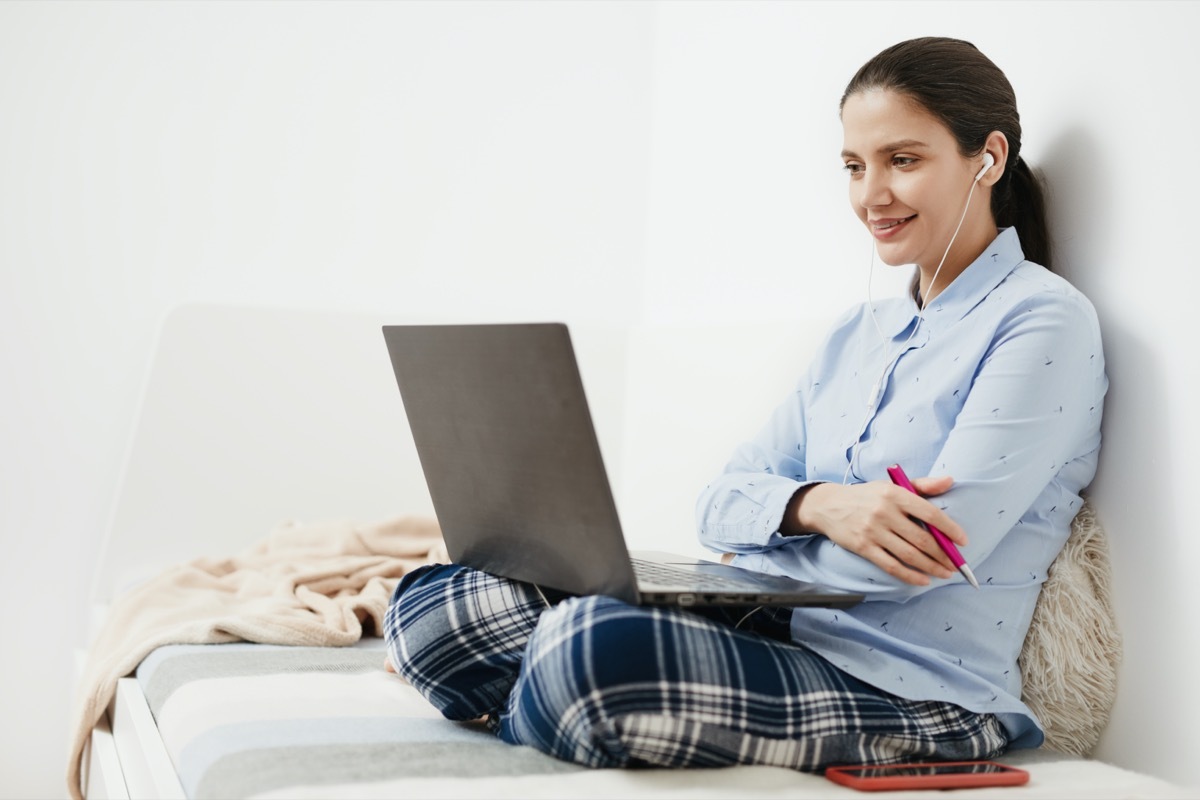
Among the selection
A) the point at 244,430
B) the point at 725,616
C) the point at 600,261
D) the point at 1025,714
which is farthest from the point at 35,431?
the point at 1025,714

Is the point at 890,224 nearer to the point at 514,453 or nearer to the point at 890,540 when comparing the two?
the point at 890,540

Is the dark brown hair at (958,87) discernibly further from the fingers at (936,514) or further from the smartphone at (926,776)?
the smartphone at (926,776)

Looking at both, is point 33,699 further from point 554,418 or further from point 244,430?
point 554,418

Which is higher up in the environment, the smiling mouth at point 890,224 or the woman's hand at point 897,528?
the smiling mouth at point 890,224

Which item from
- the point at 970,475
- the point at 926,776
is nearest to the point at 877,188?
the point at 970,475

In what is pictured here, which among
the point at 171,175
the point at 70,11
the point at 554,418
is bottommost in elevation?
the point at 554,418

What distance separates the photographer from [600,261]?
9.37 ft

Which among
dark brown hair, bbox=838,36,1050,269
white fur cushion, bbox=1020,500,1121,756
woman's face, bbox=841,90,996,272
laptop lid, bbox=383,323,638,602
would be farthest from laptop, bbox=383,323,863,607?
dark brown hair, bbox=838,36,1050,269

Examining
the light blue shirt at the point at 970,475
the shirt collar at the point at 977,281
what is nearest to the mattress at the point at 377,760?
the light blue shirt at the point at 970,475

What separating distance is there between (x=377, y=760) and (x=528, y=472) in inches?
11.3

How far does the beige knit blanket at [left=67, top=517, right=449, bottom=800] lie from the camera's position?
165 cm

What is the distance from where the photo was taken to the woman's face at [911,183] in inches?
52.8

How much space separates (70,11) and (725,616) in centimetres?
196

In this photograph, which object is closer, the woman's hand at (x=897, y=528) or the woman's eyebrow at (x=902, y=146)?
the woman's hand at (x=897, y=528)
